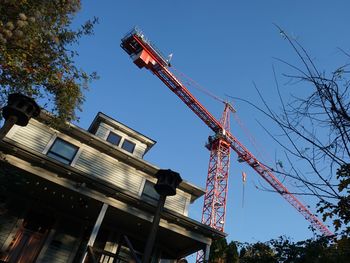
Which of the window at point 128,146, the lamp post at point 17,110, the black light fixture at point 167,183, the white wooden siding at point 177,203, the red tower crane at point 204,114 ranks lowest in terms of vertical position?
the black light fixture at point 167,183

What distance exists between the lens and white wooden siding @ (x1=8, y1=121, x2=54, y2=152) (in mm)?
12228

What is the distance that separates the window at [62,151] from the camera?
12859mm

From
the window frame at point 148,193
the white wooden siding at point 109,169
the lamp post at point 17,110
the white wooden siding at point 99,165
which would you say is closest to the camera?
the lamp post at point 17,110

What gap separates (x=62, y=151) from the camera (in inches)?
516

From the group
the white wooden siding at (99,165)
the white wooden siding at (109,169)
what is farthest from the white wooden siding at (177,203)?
the white wooden siding at (109,169)

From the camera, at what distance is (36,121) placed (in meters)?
13.1

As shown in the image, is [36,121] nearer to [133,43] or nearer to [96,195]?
[96,195]

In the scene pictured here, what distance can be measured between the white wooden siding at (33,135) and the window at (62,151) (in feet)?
1.23

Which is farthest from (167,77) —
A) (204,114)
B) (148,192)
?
(148,192)

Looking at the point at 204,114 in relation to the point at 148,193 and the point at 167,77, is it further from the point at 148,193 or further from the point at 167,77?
Result: the point at 148,193

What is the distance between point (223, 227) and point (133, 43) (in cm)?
2491

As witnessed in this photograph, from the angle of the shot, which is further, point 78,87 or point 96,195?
point 96,195

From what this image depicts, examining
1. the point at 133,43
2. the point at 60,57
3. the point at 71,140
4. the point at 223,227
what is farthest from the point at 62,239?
the point at 133,43

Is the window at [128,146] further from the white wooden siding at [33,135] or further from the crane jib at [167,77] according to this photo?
the crane jib at [167,77]
